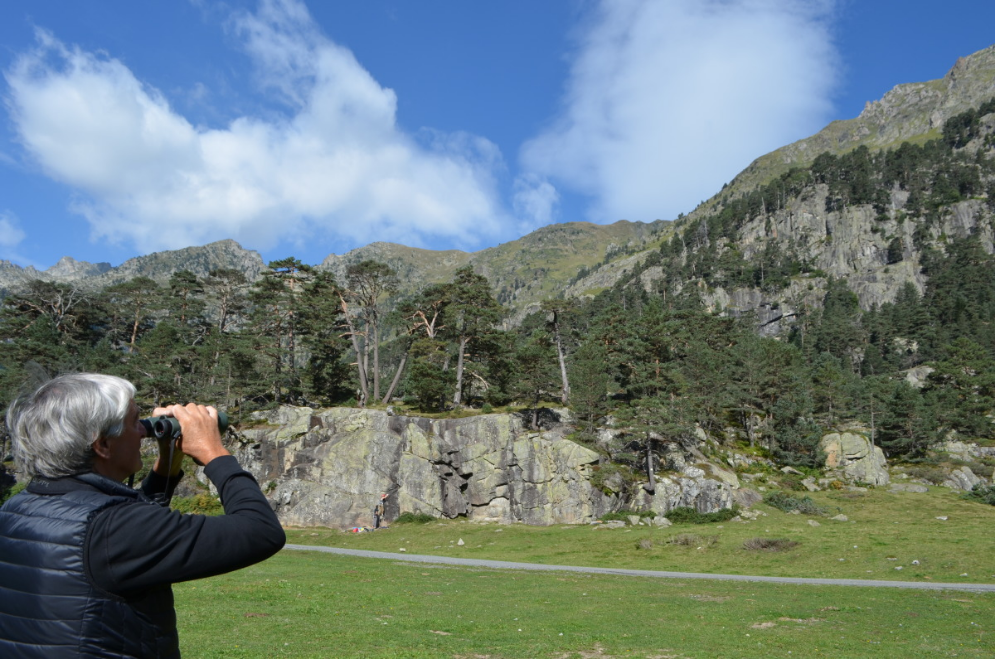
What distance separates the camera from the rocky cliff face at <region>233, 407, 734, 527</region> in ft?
141

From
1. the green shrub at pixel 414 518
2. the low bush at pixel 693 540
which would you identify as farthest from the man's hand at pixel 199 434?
the green shrub at pixel 414 518

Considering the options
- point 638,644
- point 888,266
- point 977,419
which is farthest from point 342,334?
point 888,266

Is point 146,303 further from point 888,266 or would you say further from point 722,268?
point 888,266

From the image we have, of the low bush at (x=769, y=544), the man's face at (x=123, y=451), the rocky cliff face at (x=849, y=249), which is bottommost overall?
the low bush at (x=769, y=544)

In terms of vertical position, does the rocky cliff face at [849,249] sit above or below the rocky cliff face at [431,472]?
above

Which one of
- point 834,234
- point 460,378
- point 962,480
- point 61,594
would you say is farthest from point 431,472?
point 834,234

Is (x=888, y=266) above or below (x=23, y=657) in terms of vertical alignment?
above

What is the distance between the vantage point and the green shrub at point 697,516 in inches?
1547

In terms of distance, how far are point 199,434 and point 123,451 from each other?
0.34 m

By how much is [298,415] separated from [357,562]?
24250 mm

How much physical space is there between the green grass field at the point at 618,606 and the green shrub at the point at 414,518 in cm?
904

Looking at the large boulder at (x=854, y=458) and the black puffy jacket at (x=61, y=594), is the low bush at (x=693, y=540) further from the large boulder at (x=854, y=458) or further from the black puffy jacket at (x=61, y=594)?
the black puffy jacket at (x=61, y=594)

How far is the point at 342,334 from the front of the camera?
5372cm

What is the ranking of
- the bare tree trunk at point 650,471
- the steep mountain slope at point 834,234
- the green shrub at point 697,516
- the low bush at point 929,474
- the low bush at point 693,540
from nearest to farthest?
1. the low bush at point 693,540
2. the green shrub at point 697,516
3. the bare tree trunk at point 650,471
4. the low bush at point 929,474
5. the steep mountain slope at point 834,234
